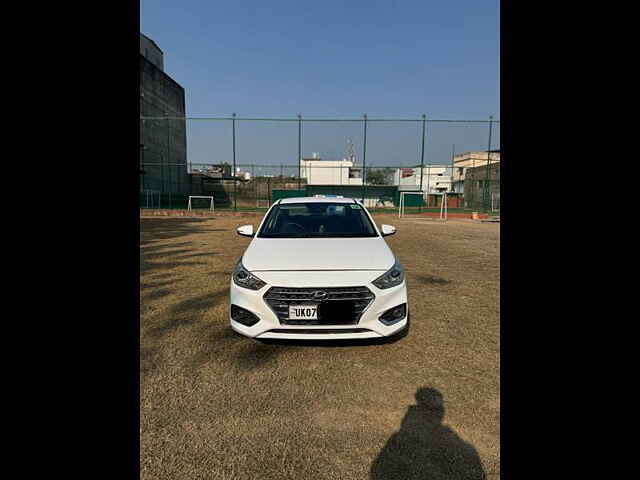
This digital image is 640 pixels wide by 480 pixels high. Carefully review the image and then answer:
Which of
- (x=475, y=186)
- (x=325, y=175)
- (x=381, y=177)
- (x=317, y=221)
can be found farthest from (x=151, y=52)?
(x=317, y=221)

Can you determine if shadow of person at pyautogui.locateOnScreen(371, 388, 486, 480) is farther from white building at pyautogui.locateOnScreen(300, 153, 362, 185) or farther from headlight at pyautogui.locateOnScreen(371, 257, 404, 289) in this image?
white building at pyautogui.locateOnScreen(300, 153, 362, 185)

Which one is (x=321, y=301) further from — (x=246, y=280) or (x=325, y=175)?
(x=325, y=175)

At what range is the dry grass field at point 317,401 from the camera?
1.83 metres

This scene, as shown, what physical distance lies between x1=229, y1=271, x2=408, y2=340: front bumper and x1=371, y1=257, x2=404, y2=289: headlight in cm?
4

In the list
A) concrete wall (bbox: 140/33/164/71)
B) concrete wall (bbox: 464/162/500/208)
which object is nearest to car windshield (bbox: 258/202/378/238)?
concrete wall (bbox: 464/162/500/208)

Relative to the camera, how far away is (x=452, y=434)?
2053 millimetres

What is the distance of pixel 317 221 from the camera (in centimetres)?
444

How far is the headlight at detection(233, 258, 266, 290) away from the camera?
2.97m
